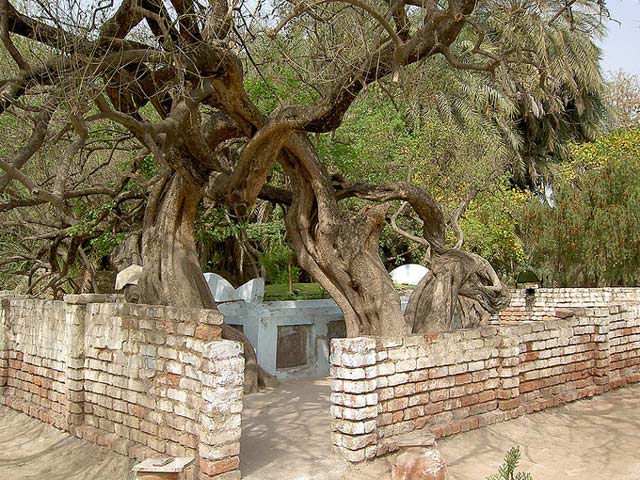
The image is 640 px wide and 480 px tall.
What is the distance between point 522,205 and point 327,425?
15863mm

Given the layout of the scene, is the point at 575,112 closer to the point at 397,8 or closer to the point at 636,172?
the point at 636,172

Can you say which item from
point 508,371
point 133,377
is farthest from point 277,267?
point 133,377

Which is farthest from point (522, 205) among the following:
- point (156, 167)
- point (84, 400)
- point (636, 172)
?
point (84, 400)

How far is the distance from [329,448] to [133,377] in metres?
2.25

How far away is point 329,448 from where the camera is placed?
646cm

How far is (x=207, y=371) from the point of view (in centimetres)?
563

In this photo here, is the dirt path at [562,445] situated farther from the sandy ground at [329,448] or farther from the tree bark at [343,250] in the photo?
the tree bark at [343,250]

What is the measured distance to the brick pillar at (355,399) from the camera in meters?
6.10

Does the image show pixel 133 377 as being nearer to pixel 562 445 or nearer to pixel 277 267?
pixel 562 445

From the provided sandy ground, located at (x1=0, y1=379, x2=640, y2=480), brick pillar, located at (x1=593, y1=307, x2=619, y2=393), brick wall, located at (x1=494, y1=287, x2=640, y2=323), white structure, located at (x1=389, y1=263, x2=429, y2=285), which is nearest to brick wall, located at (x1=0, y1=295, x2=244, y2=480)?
sandy ground, located at (x1=0, y1=379, x2=640, y2=480)

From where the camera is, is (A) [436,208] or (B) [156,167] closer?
(A) [436,208]

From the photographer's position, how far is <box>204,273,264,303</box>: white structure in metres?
12.2

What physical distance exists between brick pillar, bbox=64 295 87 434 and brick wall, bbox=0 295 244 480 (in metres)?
0.01

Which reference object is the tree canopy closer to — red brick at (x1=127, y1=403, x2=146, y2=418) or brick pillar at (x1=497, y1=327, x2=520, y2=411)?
brick pillar at (x1=497, y1=327, x2=520, y2=411)
